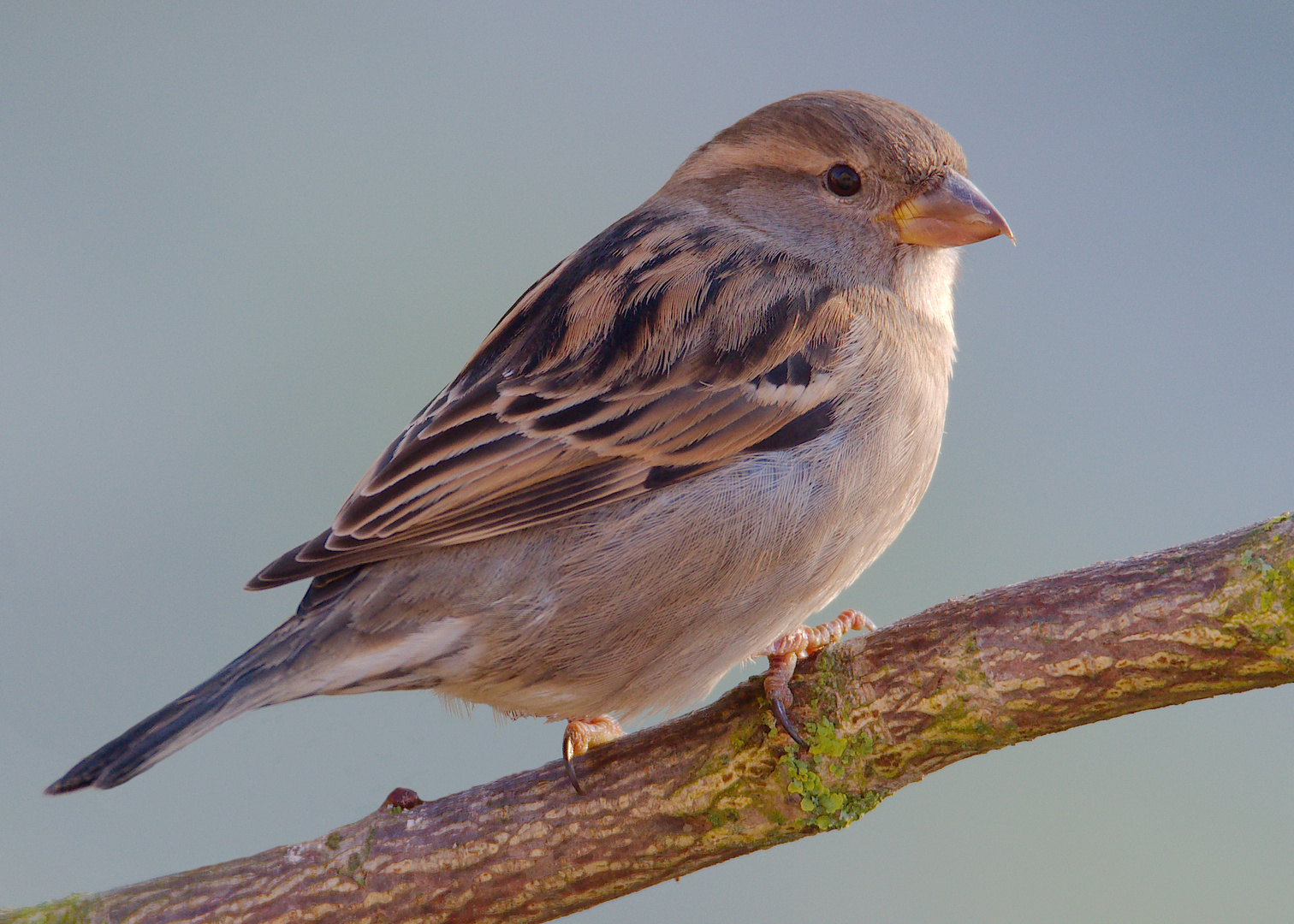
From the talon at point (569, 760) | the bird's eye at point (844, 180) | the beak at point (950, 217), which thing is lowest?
the talon at point (569, 760)

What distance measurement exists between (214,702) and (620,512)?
100 centimetres

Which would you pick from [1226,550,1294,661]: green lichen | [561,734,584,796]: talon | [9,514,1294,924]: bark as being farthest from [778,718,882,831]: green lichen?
[1226,550,1294,661]: green lichen

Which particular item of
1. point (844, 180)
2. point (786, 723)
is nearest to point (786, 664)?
point (786, 723)

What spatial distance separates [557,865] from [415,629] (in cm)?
65

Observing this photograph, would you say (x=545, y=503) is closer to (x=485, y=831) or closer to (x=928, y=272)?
(x=485, y=831)

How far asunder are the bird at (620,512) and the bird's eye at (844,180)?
36 cm

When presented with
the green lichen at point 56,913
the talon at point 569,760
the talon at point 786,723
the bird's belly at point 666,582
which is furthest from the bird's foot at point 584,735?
the green lichen at point 56,913

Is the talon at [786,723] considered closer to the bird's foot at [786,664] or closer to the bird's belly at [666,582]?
the bird's foot at [786,664]

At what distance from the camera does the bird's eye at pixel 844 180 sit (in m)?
3.14

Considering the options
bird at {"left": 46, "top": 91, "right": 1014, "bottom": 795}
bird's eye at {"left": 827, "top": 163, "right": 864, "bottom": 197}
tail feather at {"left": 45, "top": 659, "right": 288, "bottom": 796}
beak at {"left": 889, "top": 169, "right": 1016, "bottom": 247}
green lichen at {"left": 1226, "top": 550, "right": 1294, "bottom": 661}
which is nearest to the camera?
green lichen at {"left": 1226, "top": 550, "right": 1294, "bottom": 661}

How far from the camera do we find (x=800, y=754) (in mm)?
2447

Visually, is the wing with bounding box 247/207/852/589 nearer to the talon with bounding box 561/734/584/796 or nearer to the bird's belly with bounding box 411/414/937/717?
the bird's belly with bounding box 411/414/937/717

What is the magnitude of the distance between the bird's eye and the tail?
183cm

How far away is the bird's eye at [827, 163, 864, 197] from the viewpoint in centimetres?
314
